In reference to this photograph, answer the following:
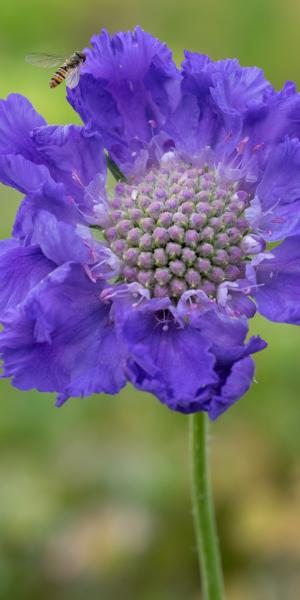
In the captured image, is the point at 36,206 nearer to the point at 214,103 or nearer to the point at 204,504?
the point at 214,103

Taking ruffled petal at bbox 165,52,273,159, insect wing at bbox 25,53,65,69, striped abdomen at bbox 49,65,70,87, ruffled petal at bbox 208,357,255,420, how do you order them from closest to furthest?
ruffled petal at bbox 208,357,255,420 → ruffled petal at bbox 165,52,273,159 → striped abdomen at bbox 49,65,70,87 → insect wing at bbox 25,53,65,69

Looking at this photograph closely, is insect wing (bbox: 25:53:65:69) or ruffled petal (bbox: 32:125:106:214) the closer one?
ruffled petal (bbox: 32:125:106:214)

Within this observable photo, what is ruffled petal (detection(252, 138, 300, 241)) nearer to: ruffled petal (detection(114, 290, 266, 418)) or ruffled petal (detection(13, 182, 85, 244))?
ruffled petal (detection(114, 290, 266, 418))

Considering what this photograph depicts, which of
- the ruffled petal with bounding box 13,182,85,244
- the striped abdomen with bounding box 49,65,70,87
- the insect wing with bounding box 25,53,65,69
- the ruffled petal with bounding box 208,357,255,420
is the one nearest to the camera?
the ruffled petal with bounding box 208,357,255,420

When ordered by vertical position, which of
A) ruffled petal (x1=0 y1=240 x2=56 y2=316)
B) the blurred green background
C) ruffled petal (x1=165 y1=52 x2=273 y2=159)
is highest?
ruffled petal (x1=165 y1=52 x2=273 y2=159)

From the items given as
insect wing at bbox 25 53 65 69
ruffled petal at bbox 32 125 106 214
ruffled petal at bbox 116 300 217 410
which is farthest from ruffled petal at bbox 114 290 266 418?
insect wing at bbox 25 53 65 69

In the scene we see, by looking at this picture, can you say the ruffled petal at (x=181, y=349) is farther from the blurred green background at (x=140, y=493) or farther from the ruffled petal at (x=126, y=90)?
the blurred green background at (x=140, y=493)

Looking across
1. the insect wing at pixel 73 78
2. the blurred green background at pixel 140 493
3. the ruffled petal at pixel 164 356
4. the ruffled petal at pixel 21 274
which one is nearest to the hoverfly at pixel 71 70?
the insect wing at pixel 73 78
